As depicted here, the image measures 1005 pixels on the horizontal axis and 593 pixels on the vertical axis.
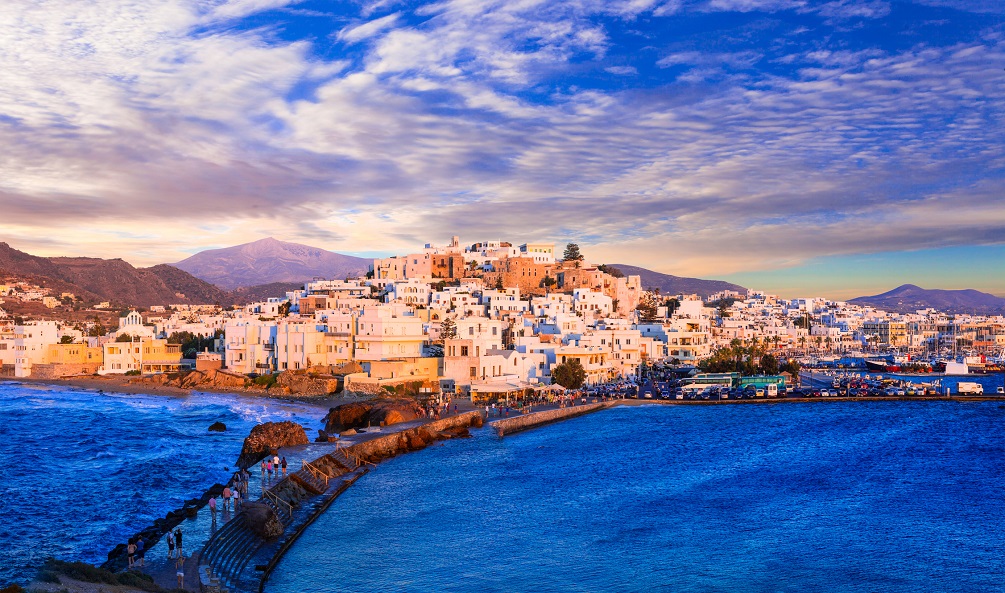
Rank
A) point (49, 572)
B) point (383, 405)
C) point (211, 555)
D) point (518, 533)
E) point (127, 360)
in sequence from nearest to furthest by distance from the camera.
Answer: point (49, 572) → point (211, 555) → point (518, 533) → point (383, 405) → point (127, 360)

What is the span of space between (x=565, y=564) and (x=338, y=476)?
11.9 m

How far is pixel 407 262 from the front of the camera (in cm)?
10481

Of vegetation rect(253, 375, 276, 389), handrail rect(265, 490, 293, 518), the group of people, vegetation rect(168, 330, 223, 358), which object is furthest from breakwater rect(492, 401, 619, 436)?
vegetation rect(168, 330, 223, 358)

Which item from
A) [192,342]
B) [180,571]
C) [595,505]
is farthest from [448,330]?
[180,571]

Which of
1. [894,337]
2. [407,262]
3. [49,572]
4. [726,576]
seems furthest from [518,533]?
[894,337]

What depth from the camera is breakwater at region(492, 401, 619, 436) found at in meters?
43.0

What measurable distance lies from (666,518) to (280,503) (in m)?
11.3

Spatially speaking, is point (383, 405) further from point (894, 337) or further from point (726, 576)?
point (894, 337)

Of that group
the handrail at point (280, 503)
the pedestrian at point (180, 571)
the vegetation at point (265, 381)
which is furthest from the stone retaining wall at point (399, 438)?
the vegetation at point (265, 381)

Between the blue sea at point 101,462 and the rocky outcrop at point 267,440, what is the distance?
1.19m

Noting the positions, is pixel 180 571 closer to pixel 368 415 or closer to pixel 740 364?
pixel 368 415

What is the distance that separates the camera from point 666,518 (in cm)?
2516

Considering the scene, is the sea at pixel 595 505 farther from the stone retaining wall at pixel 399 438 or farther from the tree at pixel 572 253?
the tree at pixel 572 253

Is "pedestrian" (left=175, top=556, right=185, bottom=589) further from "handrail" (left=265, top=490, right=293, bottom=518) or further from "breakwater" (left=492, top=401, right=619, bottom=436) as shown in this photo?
"breakwater" (left=492, top=401, right=619, bottom=436)
